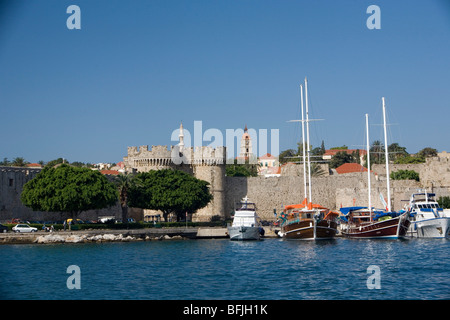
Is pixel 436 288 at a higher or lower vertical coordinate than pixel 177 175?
lower

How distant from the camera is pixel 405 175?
6469 cm

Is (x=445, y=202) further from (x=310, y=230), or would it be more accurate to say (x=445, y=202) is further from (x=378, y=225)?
(x=310, y=230)

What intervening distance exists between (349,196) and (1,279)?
3891 cm

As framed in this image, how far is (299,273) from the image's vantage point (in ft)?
85.8

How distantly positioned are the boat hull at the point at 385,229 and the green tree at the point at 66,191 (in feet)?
52.7

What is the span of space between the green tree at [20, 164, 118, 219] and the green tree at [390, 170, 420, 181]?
31.0 meters

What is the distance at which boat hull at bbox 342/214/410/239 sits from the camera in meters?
42.6

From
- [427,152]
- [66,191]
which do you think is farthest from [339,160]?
[66,191]

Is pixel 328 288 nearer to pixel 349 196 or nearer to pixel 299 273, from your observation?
pixel 299 273

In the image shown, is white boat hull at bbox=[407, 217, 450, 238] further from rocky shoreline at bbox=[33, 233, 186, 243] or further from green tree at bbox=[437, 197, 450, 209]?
rocky shoreline at bbox=[33, 233, 186, 243]

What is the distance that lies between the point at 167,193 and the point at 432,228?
18.6 meters

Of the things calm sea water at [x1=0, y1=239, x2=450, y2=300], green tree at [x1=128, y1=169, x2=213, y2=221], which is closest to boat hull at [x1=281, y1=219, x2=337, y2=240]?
calm sea water at [x1=0, y1=239, x2=450, y2=300]
